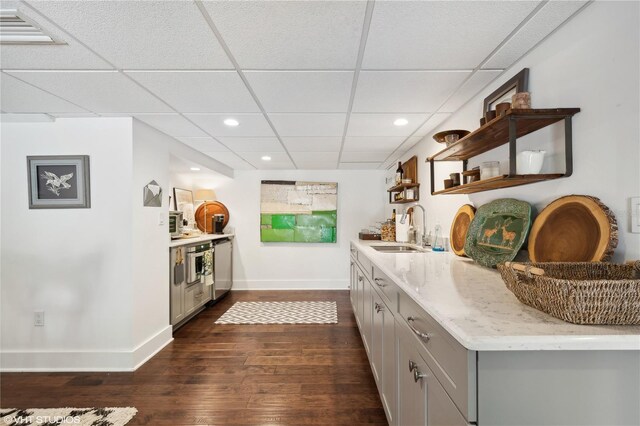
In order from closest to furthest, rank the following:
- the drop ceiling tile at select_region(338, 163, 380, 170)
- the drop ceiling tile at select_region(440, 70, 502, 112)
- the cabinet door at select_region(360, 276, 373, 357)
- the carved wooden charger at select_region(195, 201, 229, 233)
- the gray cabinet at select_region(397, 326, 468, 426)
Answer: the gray cabinet at select_region(397, 326, 468, 426)
the drop ceiling tile at select_region(440, 70, 502, 112)
the cabinet door at select_region(360, 276, 373, 357)
the drop ceiling tile at select_region(338, 163, 380, 170)
the carved wooden charger at select_region(195, 201, 229, 233)

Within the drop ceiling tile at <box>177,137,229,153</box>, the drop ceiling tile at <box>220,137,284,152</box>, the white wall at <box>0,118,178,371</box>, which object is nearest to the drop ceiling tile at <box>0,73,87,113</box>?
the white wall at <box>0,118,178,371</box>

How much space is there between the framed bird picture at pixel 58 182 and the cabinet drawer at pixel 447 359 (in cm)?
277

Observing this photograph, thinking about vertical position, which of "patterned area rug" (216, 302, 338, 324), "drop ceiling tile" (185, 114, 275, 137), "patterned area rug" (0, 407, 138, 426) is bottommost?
"patterned area rug" (216, 302, 338, 324)

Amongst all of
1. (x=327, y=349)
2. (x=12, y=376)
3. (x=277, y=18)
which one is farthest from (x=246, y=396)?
(x=277, y=18)

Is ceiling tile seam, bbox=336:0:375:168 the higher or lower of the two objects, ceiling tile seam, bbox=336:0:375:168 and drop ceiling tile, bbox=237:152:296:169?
the higher

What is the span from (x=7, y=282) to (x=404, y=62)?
11.9 ft

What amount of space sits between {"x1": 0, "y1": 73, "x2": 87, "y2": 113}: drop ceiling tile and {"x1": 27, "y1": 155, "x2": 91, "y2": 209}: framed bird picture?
389mm

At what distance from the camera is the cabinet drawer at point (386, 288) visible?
4.84ft

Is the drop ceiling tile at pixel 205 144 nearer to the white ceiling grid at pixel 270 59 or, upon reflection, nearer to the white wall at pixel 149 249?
the white wall at pixel 149 249

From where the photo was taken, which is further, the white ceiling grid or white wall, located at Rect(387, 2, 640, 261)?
the white ceiling grid

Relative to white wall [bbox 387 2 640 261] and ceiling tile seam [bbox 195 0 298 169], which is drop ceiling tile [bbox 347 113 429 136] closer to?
ceiling tile seam [bbox 195 0 298 169]

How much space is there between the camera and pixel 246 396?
6.45 feet

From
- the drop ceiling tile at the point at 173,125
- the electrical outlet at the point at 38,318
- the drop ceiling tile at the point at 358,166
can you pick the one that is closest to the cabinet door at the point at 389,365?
the drop ceiling tile at the point at 173,125

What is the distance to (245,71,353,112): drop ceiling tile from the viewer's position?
5.41 feet
